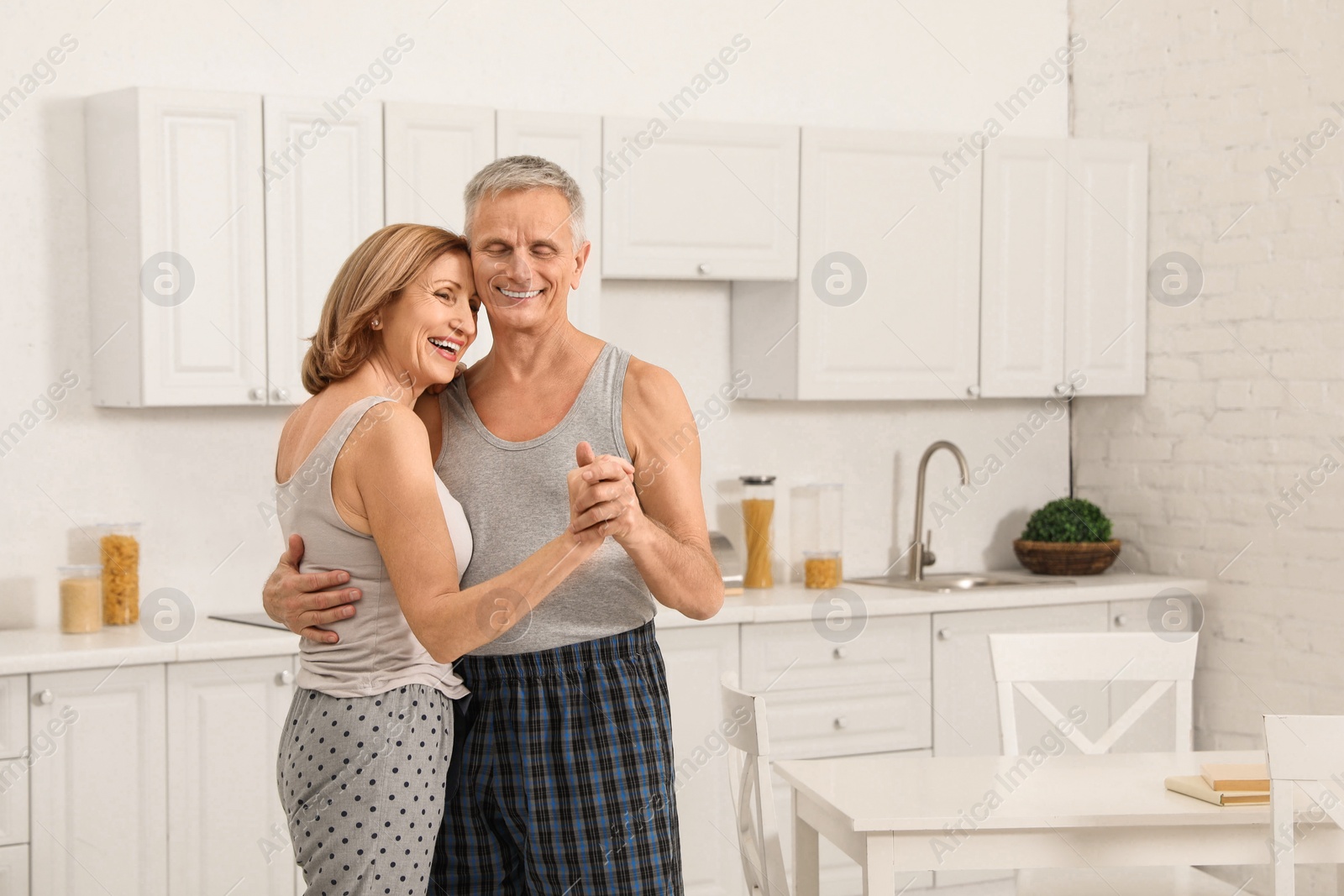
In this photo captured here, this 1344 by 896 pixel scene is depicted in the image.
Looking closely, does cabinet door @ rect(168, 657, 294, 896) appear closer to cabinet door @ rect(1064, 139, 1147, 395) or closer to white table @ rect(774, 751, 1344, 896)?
white table @ rect(774, 751, 1344, 896)

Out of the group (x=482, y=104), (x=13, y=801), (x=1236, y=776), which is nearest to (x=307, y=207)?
(x=482, y=104)

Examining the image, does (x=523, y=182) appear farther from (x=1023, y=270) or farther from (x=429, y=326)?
(x=1023, y=270)

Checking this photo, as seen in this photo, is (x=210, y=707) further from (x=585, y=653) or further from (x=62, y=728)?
(x=585, y=653)

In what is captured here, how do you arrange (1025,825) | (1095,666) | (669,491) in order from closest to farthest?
1. (669,491)
2. (1025,825)
3. (1095,666)

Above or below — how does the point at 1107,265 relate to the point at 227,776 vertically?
above

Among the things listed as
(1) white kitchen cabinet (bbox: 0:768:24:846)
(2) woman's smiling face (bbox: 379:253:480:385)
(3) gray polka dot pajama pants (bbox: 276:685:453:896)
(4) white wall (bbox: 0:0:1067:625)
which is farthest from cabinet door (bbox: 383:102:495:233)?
(3) gray polka dot pajama pants (bbox: 276:685:453:896)

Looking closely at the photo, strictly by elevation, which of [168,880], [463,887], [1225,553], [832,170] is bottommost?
[168,880]

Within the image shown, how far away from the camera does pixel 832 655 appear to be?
12.3ft

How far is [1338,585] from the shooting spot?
378cm

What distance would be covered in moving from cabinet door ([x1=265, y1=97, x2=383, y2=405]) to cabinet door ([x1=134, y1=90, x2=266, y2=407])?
3 centimetres

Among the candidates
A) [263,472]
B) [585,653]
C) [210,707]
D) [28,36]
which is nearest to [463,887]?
[585,653]

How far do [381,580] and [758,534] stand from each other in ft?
7.90

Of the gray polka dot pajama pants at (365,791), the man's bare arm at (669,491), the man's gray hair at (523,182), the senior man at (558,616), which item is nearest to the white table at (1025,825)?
the senior man at (558,616)

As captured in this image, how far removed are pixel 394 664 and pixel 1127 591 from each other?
9.46ft
